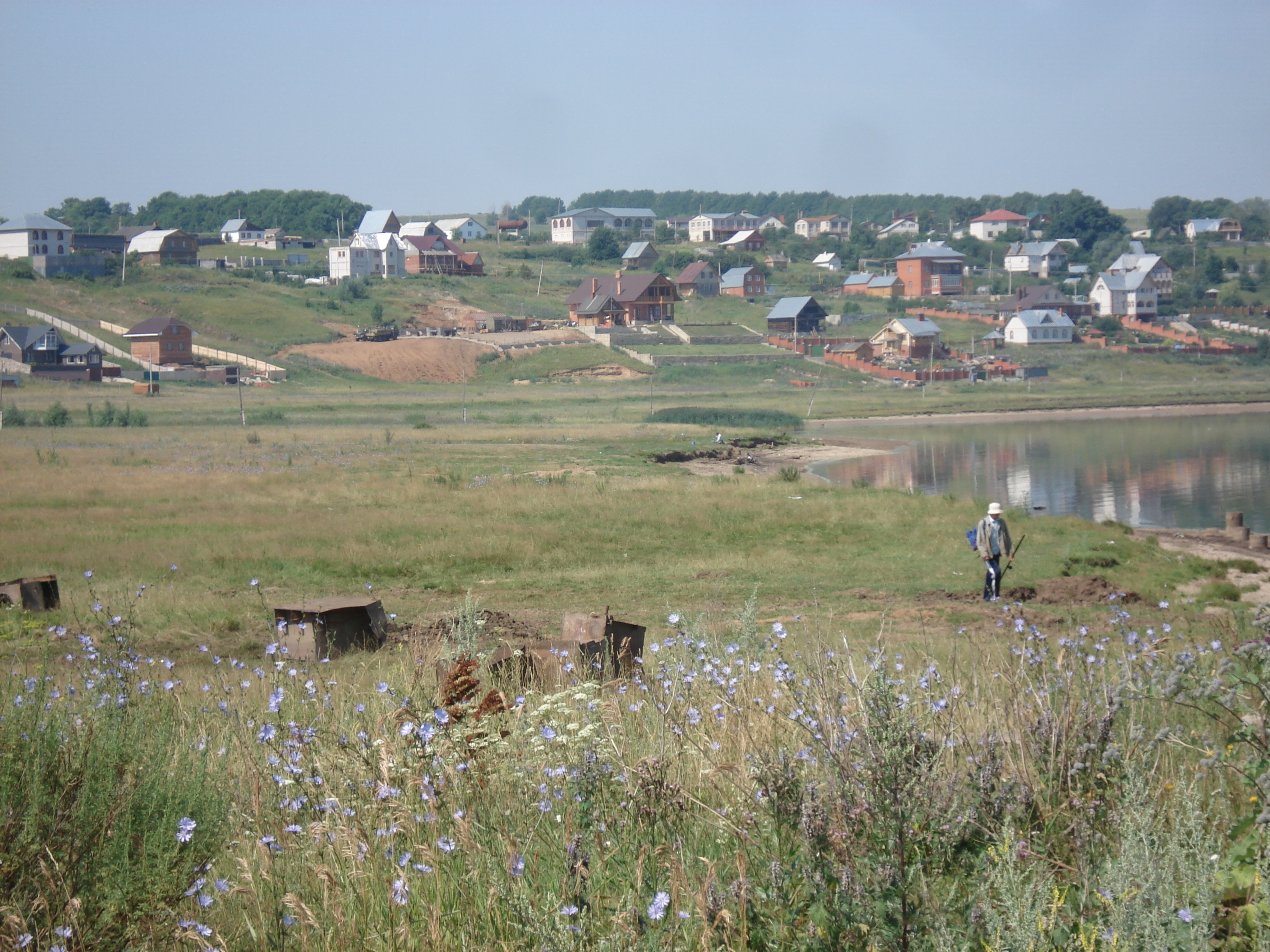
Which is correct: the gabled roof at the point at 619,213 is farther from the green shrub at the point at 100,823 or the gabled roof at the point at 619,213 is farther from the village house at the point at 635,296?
the green shrub at the point at 100,823

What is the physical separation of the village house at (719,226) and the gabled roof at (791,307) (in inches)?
2641

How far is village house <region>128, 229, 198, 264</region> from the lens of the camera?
117m

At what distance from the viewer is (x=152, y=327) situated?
81.1 m

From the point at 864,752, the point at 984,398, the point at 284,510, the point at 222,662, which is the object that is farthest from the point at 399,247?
the point at 864,752

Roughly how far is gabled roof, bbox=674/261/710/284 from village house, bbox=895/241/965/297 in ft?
81.2

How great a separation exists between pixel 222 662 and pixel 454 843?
7.93 meters

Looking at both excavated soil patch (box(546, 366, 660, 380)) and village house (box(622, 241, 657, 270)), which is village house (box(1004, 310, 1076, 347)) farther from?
village house (box(622, 241, 657, 270))

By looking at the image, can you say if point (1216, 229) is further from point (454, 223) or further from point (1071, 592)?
point (1071, 592)

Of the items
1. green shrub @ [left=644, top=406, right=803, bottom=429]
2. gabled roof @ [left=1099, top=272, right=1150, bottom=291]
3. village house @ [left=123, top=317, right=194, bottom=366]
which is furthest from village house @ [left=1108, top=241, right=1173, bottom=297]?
village house @ [left=123, top=317, right=194, bottom=366]

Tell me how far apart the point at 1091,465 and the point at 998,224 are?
517ft

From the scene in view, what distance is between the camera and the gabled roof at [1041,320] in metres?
102

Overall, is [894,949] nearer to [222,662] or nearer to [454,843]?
[454,843]

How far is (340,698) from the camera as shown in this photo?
22.0ft

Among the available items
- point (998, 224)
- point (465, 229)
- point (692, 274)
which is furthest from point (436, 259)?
point (998, 224)
